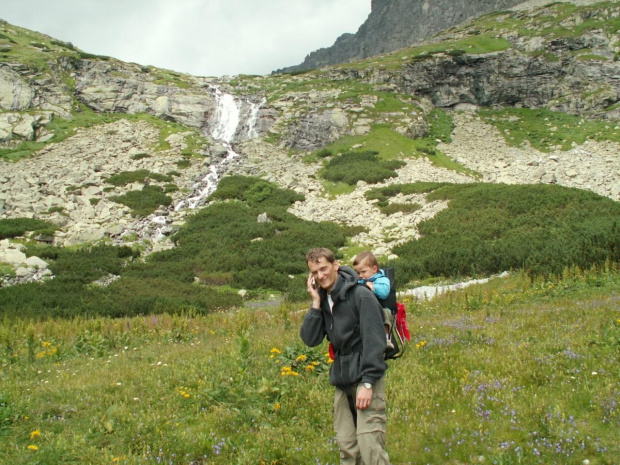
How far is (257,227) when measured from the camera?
26141 millimetres

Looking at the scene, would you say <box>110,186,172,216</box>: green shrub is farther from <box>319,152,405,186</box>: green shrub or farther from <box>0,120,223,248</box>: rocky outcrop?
<box>319,152,405,186</box>: green shrub

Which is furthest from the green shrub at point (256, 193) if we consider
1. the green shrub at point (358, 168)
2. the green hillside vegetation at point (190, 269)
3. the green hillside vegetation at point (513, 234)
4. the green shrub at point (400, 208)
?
the green hillside vegetation at point (513, 234)

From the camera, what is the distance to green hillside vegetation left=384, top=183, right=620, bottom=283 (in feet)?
46.0

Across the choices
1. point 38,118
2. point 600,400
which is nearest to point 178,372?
point 600,400

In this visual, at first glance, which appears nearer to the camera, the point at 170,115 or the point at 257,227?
the point at 257,227

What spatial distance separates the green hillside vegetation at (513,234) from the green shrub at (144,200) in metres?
19.0

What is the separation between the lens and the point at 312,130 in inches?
1770

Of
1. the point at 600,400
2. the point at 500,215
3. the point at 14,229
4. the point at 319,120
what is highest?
the point at 319,120

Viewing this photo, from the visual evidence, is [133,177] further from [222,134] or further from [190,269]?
[190,269]

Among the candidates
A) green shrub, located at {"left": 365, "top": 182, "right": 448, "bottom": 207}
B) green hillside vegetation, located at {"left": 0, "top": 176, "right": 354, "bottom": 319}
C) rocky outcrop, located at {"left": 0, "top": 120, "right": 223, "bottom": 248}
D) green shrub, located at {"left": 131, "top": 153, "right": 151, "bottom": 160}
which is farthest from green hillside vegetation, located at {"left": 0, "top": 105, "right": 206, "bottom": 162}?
green shrub, located at {"left": 365, "top": 182, "right": 448, "bottom": 207}

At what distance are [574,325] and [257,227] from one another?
20.3 m

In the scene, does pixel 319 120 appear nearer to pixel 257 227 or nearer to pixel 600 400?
pixel 257 227

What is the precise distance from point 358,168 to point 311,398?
1223 inches

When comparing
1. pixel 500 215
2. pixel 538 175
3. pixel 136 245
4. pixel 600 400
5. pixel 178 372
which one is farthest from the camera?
pixel 538 175
